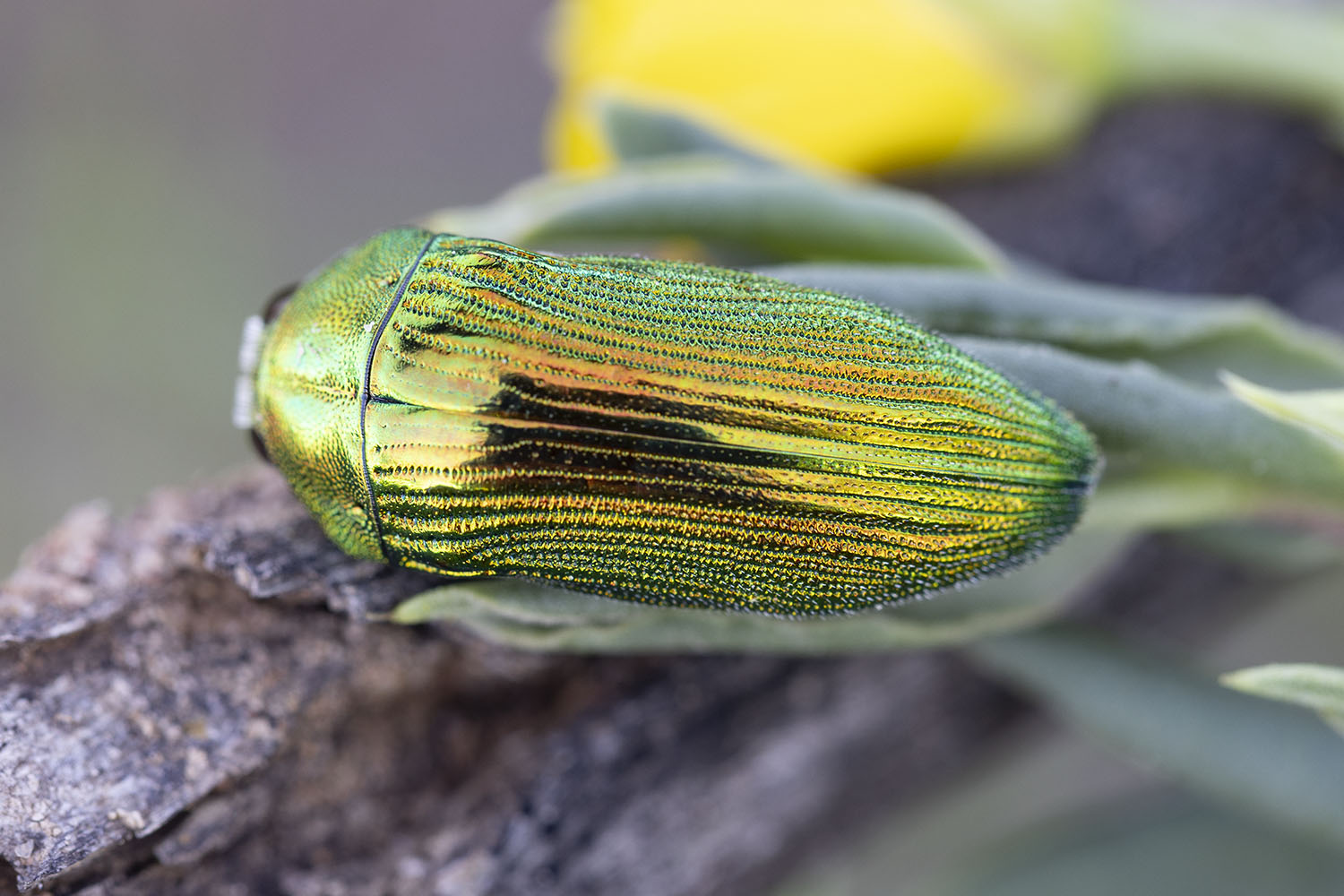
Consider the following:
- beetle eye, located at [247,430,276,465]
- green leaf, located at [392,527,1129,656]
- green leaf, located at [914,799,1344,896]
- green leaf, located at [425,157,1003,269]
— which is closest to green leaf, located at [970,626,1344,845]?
green leaf, located at [392,527,1129,656]

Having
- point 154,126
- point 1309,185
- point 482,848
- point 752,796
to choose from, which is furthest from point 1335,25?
point 154,126

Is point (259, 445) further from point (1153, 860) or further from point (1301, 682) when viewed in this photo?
point (1153, 860)

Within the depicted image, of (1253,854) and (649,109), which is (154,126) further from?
(1253,854)

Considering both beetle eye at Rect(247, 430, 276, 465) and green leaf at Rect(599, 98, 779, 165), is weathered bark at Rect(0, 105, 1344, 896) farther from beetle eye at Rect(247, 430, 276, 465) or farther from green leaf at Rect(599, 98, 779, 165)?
green leaf at Rect(599, 98, 779, 165)

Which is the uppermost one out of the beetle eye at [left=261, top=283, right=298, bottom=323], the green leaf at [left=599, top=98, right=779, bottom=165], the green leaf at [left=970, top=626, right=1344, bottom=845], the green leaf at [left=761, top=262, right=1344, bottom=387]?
the green leaf at [left=599, top=98, right=779, bottom=165]

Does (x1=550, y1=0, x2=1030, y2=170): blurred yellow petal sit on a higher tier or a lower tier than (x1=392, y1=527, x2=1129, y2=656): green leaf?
higher

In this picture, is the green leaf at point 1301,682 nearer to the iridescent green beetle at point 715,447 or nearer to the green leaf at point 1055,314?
the iridescent green beetle at point 715,447
